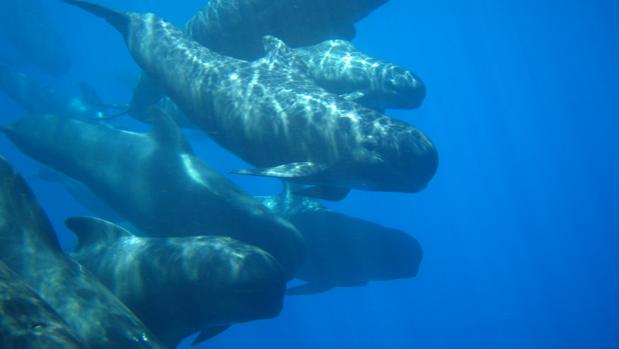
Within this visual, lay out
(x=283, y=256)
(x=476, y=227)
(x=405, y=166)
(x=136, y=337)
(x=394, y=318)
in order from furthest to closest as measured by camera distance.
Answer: (x=476, y=227) < (x=394, y=318) < (x=283, y=256) < (x=405, y=166) < (x=136, y=337)

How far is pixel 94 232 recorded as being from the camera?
29.5ft

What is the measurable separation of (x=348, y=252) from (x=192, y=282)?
5.67 m

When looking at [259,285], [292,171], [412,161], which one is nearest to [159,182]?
[292,171]

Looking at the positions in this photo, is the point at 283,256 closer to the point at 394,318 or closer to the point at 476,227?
the point at 394,318

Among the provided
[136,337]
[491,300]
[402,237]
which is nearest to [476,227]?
[491,300]

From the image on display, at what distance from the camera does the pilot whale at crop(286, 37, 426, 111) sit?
1219 cm

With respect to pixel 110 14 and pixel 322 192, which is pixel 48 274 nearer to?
pixel 322 192

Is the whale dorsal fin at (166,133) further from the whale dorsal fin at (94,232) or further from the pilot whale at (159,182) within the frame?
the whale dorsal fin at (94,232)

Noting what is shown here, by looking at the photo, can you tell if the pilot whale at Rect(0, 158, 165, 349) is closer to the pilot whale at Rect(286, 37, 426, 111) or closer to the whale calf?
the pilot whale at Rect(286, 37, 426, 111)

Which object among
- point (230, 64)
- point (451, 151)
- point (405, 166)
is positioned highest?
point (451, 151)

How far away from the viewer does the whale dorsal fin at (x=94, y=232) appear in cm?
881

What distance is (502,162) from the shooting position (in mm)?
65625

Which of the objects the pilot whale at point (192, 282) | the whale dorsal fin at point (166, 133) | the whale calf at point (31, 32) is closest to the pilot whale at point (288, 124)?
the whale dorsal fin at point (166, 133)

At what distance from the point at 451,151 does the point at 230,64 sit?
195 ft
